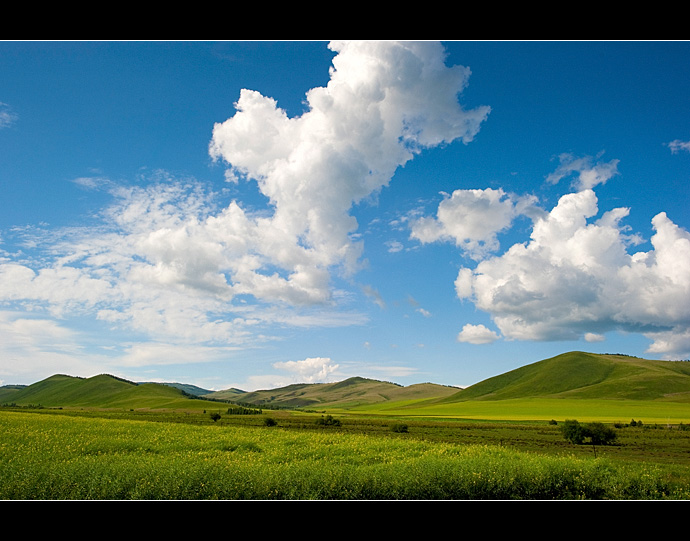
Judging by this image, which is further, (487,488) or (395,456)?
(395,456)

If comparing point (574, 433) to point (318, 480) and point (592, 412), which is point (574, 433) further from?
point (592, 412)

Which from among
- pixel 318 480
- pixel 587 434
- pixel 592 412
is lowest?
pixel 592 412

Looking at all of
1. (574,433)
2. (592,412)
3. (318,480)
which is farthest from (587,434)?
(592,412)

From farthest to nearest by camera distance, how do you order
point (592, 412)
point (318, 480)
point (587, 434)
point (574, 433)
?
1. point (592, 412)
2. point (574, 433)
3. point (587, 434)
4. point (318, 480)

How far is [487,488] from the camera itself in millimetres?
17703

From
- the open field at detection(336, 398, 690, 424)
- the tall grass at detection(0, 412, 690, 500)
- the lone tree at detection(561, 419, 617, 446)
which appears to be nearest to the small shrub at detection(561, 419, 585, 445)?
the lone tree at detection(561, 419, 617, 446)

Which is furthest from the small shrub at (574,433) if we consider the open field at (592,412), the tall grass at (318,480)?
the open field at (592,412)

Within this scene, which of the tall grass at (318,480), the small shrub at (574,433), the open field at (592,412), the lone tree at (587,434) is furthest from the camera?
the open field at (592,412)

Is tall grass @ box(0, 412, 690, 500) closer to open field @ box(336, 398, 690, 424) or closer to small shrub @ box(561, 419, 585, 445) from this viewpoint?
small shrub @ box(561, 419, 585, 445)

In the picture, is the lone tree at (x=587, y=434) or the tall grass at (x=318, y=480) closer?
the tall grass at (x=318, y=480)

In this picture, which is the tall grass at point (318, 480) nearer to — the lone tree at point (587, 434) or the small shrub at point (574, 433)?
the small shrub at point (574, 433)
